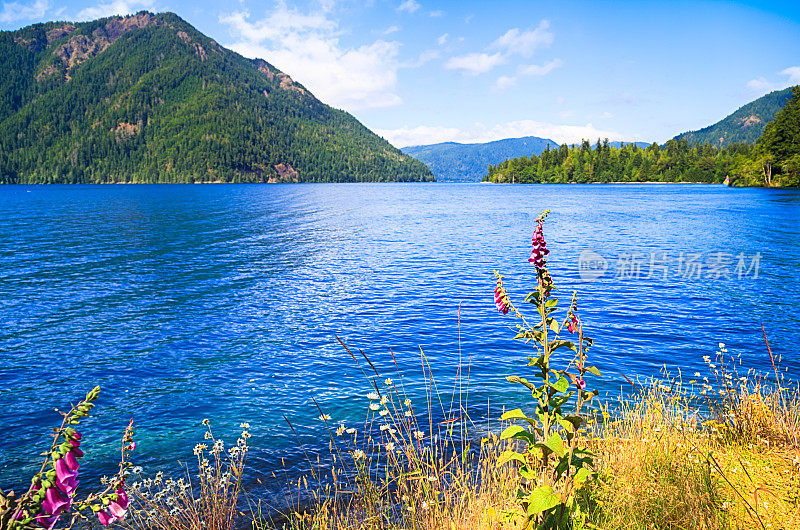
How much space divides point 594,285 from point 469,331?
11637 mm

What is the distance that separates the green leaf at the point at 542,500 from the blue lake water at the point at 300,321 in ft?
21.3

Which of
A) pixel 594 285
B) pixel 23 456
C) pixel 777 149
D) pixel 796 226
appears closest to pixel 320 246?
pixel 594 285

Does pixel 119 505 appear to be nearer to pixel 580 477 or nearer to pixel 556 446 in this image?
pixel 556 446

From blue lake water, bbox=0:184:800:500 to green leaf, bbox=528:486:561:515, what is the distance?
6.49 metres

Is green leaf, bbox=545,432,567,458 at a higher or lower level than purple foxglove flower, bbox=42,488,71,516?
lower

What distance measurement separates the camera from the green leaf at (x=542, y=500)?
4407 mm

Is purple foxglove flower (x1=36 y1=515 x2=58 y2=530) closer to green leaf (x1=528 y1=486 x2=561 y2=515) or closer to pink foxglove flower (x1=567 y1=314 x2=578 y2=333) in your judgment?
green leaf (x1=528 y1=486 x2=561 y2=515)

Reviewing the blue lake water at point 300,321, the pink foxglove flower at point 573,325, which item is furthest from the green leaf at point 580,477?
the blue lake water at point 300,321

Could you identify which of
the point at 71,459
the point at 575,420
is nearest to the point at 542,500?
the point at 575,420

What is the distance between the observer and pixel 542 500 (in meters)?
4.50

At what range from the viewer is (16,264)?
33844 mm

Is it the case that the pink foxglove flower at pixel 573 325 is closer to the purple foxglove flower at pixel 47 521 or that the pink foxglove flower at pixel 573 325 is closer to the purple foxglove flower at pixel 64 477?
the purple foxglove flower at pixel 64 477

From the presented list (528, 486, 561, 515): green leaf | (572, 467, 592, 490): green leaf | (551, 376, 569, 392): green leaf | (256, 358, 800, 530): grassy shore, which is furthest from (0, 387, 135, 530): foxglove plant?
(572, 467, 592, 490): green leaf

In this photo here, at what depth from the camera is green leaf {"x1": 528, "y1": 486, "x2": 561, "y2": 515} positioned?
14.5ft
